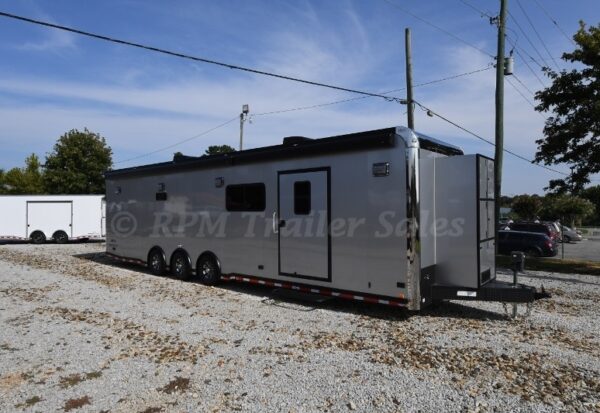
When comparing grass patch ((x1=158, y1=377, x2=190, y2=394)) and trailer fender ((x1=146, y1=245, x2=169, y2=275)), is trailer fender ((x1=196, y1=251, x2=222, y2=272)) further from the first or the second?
grass patch ((x1=158, y1=377, x2=190, y2=394))

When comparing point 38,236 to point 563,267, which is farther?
point 38,236

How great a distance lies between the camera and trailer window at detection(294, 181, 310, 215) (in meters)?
7.84

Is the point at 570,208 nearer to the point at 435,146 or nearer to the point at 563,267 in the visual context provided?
the point at 563,267

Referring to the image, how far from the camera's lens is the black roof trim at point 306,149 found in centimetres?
685

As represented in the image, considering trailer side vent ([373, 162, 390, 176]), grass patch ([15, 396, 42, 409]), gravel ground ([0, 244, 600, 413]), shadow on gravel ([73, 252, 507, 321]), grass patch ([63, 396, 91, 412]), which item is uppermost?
trailer side vent ([373, 162, 390, 176])

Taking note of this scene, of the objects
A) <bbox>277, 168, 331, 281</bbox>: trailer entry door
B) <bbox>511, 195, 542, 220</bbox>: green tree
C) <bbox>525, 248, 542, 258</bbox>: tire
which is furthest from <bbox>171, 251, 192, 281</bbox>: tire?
<bbox>511, 195, 542, 220</bbox>: green tree

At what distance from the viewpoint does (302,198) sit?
793 centimetres

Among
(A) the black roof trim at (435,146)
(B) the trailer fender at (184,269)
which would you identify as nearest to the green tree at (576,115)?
(A) the black roof trim at (435,146)

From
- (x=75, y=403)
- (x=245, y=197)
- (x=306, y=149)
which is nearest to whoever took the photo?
(x=75, y=403)

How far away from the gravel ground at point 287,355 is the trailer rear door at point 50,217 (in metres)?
14.6

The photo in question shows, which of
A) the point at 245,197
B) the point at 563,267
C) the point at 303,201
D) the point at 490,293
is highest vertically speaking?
the point at 245,197

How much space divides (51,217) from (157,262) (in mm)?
13683

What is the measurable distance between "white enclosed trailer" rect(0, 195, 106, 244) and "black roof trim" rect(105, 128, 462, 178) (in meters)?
13.7

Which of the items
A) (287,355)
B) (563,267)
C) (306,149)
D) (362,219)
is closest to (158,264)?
(306,149)
